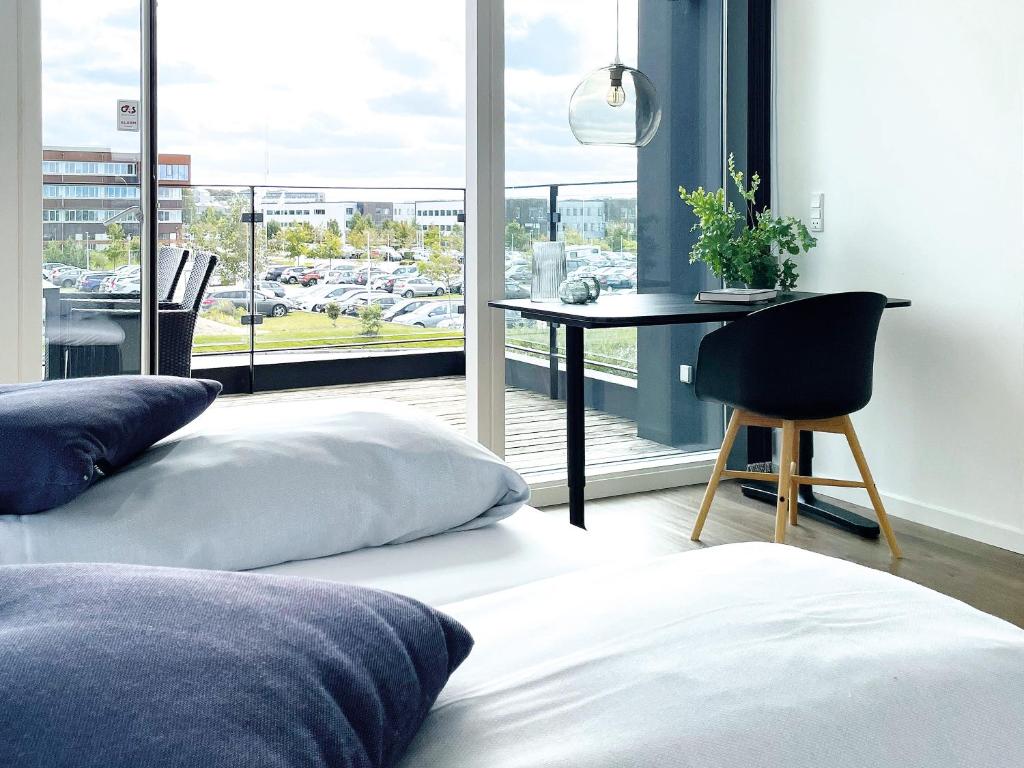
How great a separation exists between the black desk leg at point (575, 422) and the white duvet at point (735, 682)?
6.81 ft

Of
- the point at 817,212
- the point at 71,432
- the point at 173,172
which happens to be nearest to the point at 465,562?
the point at 71,432

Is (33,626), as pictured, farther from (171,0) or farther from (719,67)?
(171,0)

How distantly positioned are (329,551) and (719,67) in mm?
3323

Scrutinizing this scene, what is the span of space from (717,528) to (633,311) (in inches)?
36.7

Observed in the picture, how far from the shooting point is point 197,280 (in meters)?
5.12

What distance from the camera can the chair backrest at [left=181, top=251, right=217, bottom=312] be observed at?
4973 mm

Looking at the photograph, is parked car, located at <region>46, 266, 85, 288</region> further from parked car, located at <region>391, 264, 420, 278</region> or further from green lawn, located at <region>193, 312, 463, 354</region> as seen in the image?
parked car, located at <region>391, 264, 420, 278</region>

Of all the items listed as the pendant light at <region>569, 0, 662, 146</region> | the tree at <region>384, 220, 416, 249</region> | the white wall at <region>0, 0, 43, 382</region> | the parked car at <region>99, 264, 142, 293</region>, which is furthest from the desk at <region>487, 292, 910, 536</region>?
the tree at <region>384, 220, 416, 249</region>

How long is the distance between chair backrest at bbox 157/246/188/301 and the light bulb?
2026 millimetres

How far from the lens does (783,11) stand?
13.4 feet

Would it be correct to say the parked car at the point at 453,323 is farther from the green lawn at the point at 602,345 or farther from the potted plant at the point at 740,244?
the potted plant at the point at 740,244

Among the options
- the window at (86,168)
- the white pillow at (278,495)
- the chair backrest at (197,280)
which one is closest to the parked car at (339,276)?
the chair backrest at (197,280)

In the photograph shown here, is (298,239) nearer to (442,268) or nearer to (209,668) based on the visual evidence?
(442,268)

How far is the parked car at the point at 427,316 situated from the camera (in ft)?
21.6
